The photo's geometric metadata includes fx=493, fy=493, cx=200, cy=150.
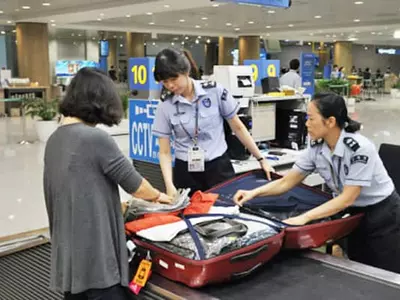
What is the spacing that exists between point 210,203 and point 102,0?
1110 centimetres

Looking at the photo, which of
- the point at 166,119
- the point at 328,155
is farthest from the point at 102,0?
the point at 328,155

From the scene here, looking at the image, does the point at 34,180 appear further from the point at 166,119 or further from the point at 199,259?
the point at 199,259

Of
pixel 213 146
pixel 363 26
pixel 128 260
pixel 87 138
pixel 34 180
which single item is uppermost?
pixel 363 26

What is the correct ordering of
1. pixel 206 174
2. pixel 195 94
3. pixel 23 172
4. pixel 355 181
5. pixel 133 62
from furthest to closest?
pixel 23 172, pixel 133 62, pixel 206 174, pixel 195 94, pixel 355 181

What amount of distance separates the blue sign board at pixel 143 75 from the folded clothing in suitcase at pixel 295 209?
241 centimetres

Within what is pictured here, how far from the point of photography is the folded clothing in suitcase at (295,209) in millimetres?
1832

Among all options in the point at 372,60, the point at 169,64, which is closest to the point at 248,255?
the point at 169,64

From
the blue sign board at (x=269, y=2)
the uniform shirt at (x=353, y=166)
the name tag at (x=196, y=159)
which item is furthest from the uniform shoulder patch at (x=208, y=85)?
the blue sign board at (x=269, y=2)

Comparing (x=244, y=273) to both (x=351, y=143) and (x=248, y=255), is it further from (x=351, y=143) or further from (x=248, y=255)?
(x=351, y=143)

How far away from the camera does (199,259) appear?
5.00 feet

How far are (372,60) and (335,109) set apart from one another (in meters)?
38.7

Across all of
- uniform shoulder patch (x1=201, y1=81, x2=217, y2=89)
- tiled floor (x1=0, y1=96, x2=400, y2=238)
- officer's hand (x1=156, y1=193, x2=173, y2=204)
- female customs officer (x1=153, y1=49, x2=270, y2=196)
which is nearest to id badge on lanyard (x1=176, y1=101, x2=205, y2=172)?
female customs officer (x1=153, y1=49, x2=270, y2=196)

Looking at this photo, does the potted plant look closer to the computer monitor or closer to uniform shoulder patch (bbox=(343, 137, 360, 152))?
the computer monitor

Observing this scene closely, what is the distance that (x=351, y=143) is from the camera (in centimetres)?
204
